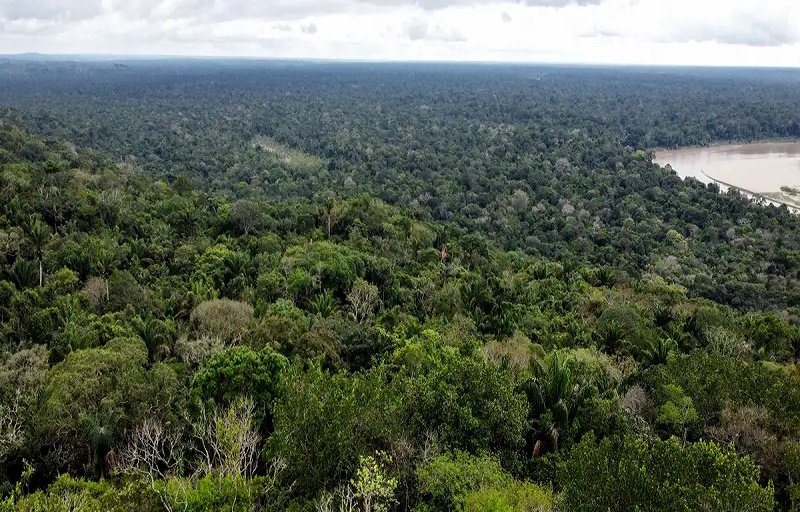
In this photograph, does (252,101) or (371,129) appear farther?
(252,101)

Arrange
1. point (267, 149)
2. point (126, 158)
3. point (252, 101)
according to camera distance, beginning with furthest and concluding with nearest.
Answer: point (252, 101) → point (267, 149) → point (126, 158)

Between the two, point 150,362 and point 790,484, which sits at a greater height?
point 790,484

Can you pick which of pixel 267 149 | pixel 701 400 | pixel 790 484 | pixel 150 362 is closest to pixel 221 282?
pixel 150 362

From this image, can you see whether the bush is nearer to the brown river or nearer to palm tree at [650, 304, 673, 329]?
palm tree at [650, 304, 673, 329]

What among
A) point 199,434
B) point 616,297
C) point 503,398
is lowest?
point 616,297

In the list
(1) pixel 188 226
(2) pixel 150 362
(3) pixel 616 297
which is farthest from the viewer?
(1) pixel 188 226

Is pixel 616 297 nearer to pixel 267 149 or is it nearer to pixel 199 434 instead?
pixel 199 434

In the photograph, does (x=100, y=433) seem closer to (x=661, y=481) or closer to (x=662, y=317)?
(x=661, y=481)
